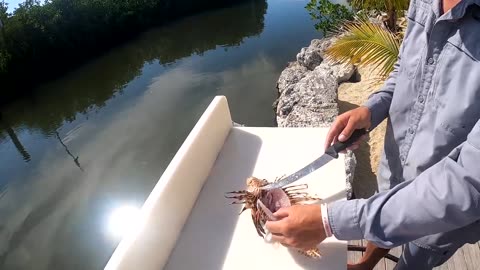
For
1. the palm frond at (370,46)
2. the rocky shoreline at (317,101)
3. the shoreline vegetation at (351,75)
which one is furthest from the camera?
the rocky shoreline at (317,101)

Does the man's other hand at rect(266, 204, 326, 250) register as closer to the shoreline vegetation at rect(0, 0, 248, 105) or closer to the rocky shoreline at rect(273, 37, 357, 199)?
the rocky shoreline at rect(273, 37, 357, 199)

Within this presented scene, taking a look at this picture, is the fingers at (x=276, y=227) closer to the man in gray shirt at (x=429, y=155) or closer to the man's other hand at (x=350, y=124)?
the man in gray shirt at (x=429, y=155)

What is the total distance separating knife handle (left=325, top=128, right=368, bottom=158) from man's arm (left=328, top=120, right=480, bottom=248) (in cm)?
36

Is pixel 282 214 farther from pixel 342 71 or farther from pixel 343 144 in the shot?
pixel 342 71

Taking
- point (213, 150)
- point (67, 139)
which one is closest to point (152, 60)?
point (67, 139)

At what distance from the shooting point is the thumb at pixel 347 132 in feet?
4.28

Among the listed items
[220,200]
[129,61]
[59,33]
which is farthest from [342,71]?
[59,33]

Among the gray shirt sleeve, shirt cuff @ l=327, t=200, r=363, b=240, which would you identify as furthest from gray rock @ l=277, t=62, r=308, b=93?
shirt cuff @ l=327, t=200, r=363, b=240

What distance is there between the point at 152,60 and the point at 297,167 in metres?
13.1

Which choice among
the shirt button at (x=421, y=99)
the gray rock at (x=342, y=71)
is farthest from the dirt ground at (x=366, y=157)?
the shirt button at (x=421, y=99)

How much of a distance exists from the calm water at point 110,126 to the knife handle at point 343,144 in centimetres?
485

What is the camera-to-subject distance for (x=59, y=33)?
14.1 m

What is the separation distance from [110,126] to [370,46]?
7.28 metres

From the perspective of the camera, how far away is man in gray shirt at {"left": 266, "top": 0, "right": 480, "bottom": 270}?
81cm
